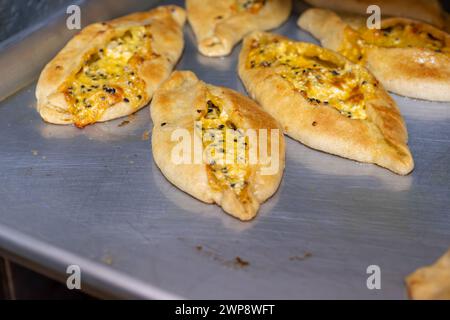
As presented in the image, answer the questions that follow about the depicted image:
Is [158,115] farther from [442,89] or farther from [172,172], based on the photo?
[442,89]

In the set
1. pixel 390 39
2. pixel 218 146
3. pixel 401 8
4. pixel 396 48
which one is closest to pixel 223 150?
pixel 218 146

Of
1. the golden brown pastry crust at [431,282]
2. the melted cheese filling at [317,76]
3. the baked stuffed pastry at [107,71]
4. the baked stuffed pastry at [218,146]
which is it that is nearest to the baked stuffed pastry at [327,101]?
the melted cheese filling at [317,76]

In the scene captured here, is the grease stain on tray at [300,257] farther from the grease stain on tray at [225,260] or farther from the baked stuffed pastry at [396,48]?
the baked stuffed pastry at [396,48]

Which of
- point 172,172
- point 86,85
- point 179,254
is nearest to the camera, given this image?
point 179,254

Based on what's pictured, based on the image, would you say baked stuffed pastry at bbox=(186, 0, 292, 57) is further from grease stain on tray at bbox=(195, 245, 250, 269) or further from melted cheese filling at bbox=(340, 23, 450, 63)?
grease stain on tray at bbox=(195, 245, 250, 269)

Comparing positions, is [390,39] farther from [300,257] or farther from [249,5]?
[300,257]

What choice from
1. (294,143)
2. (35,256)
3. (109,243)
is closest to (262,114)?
(294,143)
